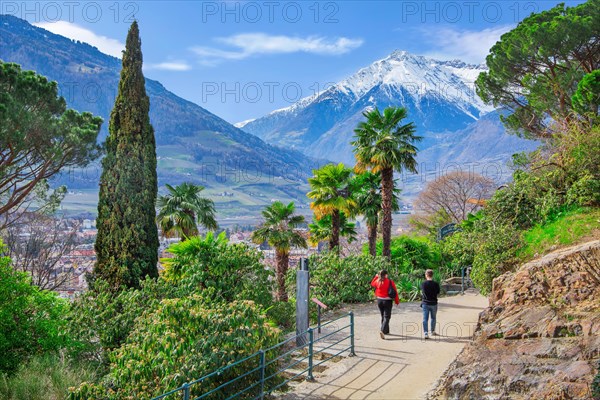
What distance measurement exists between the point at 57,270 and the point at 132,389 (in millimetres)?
21584

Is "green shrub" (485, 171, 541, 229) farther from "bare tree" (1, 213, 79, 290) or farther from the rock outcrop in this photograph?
"bare tree" (1, 213, 79, 290)

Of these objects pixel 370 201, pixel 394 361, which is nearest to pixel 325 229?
pixel 370 201

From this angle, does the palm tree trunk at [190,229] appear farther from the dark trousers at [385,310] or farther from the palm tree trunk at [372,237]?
the dark trousers at [385,310]

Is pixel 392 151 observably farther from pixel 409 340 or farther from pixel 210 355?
pixel 210 355

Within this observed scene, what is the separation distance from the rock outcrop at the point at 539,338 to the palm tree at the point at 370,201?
1602cm

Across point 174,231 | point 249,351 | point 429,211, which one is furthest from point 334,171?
point 429,211

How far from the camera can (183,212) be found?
23062 millimetres

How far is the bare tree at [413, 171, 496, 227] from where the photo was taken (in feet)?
156

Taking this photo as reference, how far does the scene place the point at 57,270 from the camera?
2631 centimetres

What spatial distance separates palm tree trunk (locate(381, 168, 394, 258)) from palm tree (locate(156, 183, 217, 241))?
799cm

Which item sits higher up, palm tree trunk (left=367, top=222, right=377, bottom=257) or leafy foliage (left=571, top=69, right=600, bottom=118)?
leafy foliage (left=571, top=69, right=600, bottom=118)

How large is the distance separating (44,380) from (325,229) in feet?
61.9

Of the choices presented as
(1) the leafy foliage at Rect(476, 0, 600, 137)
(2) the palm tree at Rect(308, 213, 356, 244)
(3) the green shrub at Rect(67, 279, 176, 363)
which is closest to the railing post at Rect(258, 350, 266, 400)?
(3) the green shrub at Rect(67, 279, 176, 363)

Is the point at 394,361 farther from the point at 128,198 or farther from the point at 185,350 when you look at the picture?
the point at 128,198
